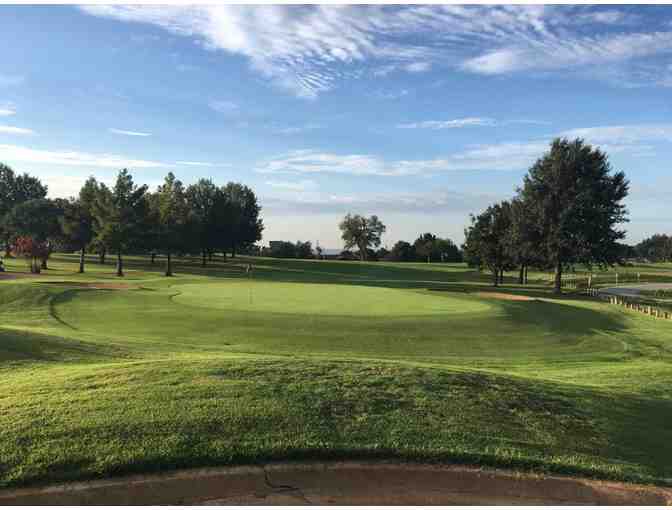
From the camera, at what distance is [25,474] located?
523 cm

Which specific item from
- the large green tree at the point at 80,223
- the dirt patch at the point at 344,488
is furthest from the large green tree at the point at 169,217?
the dirt patch at the point at 344,488

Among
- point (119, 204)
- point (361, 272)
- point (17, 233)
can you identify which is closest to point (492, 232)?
point (361, 272)

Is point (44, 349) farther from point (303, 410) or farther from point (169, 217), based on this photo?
point (169, 217)

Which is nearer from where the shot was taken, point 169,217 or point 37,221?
point 169,217

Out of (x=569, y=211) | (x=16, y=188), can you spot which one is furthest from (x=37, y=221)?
(x=569, y=211)

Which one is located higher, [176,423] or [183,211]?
[183,211]

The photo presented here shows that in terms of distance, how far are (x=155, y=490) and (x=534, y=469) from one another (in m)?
4.28

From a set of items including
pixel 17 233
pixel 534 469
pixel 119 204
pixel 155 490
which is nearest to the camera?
pixel 155 490

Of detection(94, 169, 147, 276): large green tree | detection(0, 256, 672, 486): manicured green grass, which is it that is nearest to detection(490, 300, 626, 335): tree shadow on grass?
detection(0, 256, 672, 486): manicured green grass

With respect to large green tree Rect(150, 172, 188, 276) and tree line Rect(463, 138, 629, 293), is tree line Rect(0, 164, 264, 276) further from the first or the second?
tree line Rect(463, 138, 629, 293)

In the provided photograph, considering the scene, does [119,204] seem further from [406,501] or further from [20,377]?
[406,501]

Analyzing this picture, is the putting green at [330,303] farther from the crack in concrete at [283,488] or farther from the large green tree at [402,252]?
the large green tree at [402,252]

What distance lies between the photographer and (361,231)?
13300 centimetres

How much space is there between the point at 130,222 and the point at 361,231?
82.5 meters
